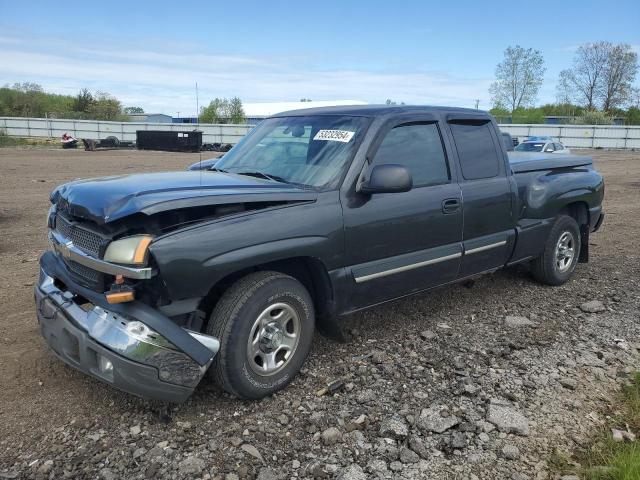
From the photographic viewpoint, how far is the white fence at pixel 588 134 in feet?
135

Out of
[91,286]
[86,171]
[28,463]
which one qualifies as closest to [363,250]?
[91,286]

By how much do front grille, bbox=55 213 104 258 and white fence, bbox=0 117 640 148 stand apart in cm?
3792

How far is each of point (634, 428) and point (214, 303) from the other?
8.55 feet

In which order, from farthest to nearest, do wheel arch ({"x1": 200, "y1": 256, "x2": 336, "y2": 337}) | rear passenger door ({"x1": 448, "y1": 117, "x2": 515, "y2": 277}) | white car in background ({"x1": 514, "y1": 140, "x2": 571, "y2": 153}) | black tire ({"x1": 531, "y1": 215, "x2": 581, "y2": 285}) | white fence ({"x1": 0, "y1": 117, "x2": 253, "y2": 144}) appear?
1. white fence ({"x1": 0, "y1": 117, "x2": 253, "y2": 144})
2. white car in background ({"x1": 514, "y1": 140, "x2": 571, "y2": 153})
3. black tire ({"x1": 531, "y1": 215, "x2": 581, "y2": 285})
4. rear passenger door ({"x1": 448, "y1": 117, "x2": 515, "y2": 277})
5. wheel arch ({"x1": 200, "y1": 256, "x2": 336, "y2": 337})

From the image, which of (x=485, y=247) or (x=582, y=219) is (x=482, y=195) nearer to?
(x=485, y=247)

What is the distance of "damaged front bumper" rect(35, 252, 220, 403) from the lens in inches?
116

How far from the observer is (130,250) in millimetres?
2971

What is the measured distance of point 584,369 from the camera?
401 centimetres

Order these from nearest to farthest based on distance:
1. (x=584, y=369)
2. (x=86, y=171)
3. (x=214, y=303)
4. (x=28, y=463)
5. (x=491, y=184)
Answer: (x=28, y=463)
(x=214, y=303)
(x=584, y=369)
(x=491, y=184)
(x=86, y=171)

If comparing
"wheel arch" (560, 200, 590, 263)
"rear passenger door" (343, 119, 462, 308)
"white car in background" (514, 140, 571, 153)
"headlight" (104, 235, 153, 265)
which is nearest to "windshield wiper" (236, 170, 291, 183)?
"rear passenger door" (343, 119, 462, 308)

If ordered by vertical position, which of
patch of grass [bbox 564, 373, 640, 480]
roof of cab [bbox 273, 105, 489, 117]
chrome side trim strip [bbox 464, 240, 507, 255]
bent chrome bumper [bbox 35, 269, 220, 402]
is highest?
roof of cab [bbox 273, 105, 489, 117]

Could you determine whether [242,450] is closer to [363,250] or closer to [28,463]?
[28,463]

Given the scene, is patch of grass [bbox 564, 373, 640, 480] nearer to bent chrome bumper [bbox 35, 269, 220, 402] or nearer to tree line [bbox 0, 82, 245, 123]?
bent chrome bumper [bbox 35, 269, 220, 402]

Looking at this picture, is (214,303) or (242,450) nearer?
(242,450)
